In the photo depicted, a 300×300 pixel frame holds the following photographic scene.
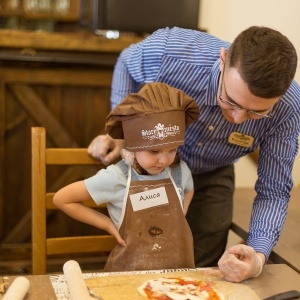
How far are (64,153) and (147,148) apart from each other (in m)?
0.38

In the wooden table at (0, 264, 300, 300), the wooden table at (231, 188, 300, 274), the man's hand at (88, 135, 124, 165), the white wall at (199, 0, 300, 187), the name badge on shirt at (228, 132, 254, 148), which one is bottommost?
the wooden table at (231, 188, 300, 274)

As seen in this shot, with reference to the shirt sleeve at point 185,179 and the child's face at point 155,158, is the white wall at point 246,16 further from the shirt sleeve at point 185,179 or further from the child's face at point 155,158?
the child's face at point 155,158

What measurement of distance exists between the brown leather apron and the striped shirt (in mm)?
215

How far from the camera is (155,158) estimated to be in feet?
4.61

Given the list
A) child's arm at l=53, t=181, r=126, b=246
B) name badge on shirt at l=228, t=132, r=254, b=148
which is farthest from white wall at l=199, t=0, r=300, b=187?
child's arm at l=53, t=181, r=126, b=246

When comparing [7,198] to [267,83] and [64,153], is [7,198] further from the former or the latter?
[267,83]

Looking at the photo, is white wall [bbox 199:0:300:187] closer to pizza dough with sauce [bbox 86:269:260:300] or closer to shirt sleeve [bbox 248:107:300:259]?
shirt sleeve [bbox 248:107:300:259]

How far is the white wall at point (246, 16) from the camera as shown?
2.72 metres

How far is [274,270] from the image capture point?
1397 millimetres

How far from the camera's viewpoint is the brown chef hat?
1368 mm

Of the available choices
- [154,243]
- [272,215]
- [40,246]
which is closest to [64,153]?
[40,246]

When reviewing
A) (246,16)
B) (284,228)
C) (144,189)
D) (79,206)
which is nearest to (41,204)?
(79,206)

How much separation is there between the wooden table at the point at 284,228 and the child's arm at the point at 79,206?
47 cm

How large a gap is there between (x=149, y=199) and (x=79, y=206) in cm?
19
